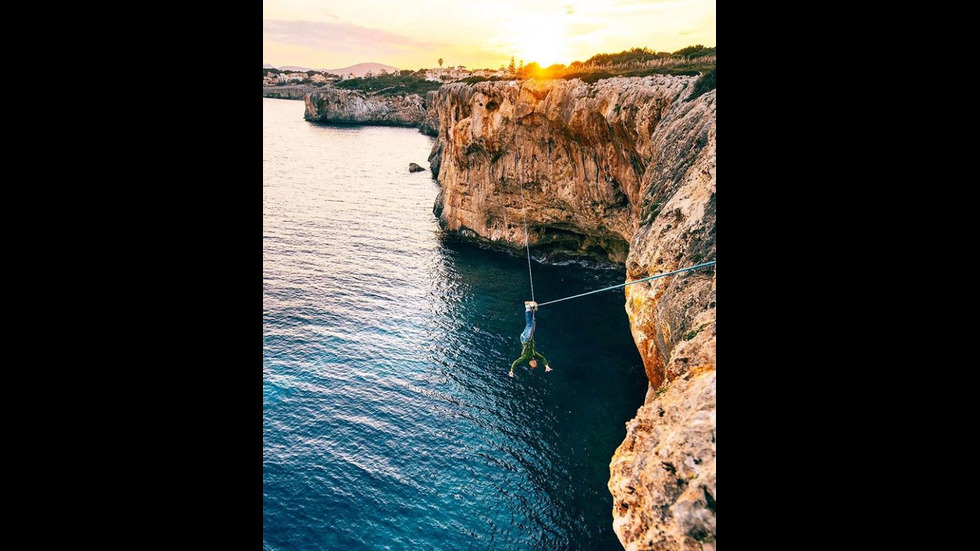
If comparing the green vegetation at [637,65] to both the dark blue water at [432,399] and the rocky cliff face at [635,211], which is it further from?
the dark blue water at [432,399]

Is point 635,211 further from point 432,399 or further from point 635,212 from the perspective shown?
point 432,399

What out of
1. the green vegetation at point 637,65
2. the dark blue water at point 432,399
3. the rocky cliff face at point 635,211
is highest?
the green vegetation at point 637,65

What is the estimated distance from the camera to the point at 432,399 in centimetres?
3941

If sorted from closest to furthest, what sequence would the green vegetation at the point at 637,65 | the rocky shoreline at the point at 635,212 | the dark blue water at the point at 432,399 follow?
1. the rocky shoreline at the point at 635,212
2. the dark blue water at the point at 432,399
3. the green vegetation at the point at 637,65

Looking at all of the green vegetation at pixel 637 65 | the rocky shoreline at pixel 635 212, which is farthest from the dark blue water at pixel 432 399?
the green vegetation at pixel 637 65

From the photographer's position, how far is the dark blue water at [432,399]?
2936 centimetres

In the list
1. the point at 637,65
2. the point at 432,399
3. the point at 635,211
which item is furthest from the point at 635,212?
the point at 432,399

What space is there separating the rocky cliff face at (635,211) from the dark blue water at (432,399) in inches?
268

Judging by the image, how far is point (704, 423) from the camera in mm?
12469

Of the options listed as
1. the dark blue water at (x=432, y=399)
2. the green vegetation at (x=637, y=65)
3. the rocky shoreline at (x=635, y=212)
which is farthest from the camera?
the green vegetation at (x=637, y=65)

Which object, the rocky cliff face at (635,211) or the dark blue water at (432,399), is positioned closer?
the rocky cliff face at (635,211)

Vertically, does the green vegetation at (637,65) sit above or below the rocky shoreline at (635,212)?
above
